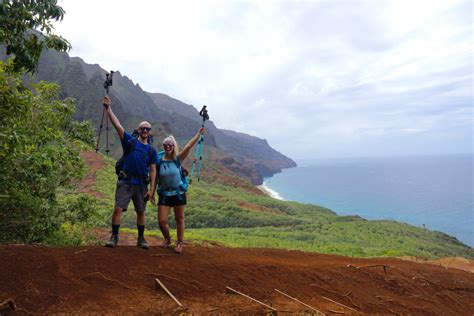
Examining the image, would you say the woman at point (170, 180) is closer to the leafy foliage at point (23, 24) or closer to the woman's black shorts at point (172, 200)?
the woman's black shorts at point (172, 200)

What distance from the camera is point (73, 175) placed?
1095 centimetres

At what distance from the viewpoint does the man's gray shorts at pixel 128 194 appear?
254 inches

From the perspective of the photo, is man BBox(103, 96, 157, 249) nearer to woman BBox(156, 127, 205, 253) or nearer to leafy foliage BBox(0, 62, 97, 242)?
woman BBox(156, 127, 205, 253)

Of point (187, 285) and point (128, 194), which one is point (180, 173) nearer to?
point (128, 194)

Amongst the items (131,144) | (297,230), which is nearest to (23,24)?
(131,144)

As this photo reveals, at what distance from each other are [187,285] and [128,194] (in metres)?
2.07

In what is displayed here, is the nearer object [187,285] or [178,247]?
[187,285]

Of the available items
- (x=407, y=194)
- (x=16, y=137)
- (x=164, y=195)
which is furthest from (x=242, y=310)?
(x=407, y=194)

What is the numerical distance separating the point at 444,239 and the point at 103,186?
154 feet

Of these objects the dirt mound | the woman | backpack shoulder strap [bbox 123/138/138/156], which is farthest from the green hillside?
backpack shoulder strap [bbox 123/138/138/156]

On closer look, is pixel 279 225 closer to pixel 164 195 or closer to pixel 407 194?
pixel 164 195

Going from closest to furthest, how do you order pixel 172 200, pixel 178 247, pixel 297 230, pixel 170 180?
pixel 170 180, pixel 172 200, pixel 178 247, pixel 297 230

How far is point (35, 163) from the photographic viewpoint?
7035 mm

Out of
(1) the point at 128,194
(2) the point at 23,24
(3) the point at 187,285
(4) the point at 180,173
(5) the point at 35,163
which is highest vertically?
(2) the point at 23,24
